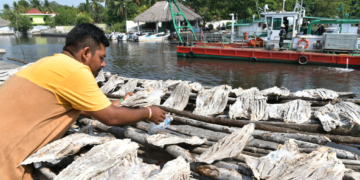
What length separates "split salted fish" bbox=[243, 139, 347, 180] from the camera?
64.2 inches

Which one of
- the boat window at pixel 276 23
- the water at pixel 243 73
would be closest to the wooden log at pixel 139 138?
the water at pixel 243 73

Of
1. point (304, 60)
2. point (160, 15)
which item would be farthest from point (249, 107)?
point (160, 15)

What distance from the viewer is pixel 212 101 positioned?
11.5ft

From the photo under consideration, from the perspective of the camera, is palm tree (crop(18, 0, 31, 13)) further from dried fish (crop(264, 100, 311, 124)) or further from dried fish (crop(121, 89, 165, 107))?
dried fish (crop(264, 100, 311, 124))

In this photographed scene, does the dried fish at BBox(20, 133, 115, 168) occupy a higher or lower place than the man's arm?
lower

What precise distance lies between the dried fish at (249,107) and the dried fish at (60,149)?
A: 5.72ft

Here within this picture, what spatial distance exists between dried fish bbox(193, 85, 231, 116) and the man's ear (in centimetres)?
171

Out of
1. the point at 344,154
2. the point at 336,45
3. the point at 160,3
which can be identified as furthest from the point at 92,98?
the point at 160,3

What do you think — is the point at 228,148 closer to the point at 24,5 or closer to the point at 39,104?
the point at 39,104

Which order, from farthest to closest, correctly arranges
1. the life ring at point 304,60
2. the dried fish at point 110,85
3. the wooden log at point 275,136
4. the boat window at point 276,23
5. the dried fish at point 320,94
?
1. the boat window at point 276,23
2. the life ring at point 304,60
3. the dried fish at point 110,85
4. the dried fish at point 320,94
5. the wooden log at point 275,136

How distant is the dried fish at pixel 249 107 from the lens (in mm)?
3102

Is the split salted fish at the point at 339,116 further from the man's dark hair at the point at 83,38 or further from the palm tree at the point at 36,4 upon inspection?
the palm tree at the point at 36,4

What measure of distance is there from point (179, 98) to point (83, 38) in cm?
198

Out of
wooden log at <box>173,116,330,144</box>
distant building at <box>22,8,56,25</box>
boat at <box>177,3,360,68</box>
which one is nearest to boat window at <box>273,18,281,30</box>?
boat at <box>177,3,360,68</box>
